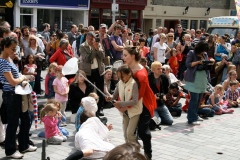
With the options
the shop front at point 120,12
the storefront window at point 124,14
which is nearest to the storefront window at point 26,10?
the shop front at point 120,12

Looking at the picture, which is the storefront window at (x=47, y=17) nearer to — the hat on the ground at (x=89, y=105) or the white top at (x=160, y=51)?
the white top at (x=160, y=51)

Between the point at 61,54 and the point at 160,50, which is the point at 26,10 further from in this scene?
the point at 61,54

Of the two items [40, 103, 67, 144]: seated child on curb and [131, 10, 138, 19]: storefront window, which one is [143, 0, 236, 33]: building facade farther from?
[40, 103, 67, 144]: seated child on curb

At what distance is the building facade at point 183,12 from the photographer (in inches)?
1214

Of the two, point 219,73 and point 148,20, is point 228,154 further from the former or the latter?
point 148,20

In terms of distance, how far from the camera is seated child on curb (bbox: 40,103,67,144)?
7129 millimetres

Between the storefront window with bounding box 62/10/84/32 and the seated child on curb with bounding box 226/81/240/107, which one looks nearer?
the seated child on curb with bounding box 226/81/240/107

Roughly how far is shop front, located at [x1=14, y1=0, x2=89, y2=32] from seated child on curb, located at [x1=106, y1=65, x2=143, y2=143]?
18.0 metres

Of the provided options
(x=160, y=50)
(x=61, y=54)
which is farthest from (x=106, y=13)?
(x=61, y=54)

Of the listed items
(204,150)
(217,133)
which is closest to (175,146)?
(204,150)

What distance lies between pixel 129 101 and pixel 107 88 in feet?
15.4

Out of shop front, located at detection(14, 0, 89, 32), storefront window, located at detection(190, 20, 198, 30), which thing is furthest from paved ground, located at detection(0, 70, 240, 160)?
storefront window, located at detection(190, 20, 198, 30)

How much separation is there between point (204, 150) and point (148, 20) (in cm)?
2457

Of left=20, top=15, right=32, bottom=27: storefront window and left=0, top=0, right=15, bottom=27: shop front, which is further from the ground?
left=0, top=0, right=15, bottom=27: shop front
